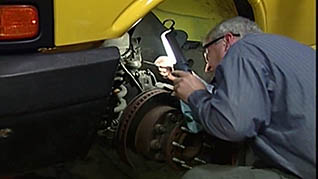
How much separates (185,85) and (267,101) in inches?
13.5

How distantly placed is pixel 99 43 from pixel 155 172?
40.0 inches

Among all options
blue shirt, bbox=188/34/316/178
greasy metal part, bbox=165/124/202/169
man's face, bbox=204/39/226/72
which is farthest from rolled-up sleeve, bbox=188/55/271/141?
greasy metal part, bbox=165/124/202/169

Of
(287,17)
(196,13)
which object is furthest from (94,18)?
(287,17)

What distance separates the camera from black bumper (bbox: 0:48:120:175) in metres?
1.93

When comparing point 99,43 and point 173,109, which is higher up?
point 99,43

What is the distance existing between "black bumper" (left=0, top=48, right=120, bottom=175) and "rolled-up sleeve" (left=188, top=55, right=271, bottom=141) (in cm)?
36

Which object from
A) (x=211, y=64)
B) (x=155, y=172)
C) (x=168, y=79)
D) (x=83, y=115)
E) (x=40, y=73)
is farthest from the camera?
(x=155, y=172)

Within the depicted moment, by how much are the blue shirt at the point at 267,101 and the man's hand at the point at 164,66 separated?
18.2 inches

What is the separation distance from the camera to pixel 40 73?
195 centimetres

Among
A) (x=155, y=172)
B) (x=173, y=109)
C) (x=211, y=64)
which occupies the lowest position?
(x=155, y=172)

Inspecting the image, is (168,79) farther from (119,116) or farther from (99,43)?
(99,43)

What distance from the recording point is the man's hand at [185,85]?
2.31 metres

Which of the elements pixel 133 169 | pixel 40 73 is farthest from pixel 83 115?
pixel 133 169

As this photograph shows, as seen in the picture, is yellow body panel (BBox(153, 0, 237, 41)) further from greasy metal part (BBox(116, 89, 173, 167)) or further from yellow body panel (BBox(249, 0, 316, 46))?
greasy metal part (BBox(116, 89, 173, 167))
